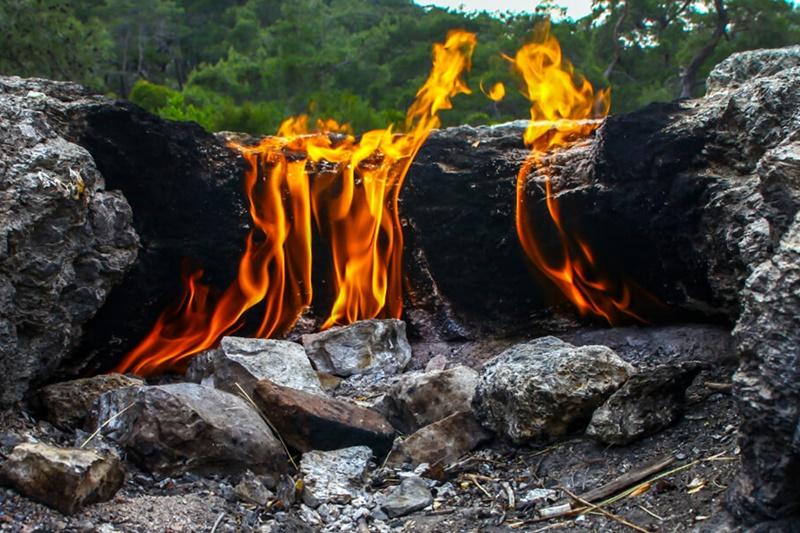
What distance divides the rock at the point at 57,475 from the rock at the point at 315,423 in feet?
3.52

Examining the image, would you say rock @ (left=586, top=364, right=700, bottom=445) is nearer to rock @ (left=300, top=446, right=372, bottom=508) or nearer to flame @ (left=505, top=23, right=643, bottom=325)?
rock @ (left=300, top=446, right=372, bottom=508)

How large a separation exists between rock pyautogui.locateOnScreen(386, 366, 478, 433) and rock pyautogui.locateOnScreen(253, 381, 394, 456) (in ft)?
0.97

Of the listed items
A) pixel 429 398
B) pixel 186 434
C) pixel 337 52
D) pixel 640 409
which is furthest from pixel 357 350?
pixel 337 52

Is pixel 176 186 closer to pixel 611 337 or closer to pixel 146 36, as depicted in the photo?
pixel 611 337

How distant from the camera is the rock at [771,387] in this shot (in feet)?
8.86

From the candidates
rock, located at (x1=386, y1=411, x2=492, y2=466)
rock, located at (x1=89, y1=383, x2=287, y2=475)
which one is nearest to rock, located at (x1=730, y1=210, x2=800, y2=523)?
rock, located at (x1=386, y1=411, x2=492, y2=466)

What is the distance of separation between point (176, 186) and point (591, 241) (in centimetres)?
290

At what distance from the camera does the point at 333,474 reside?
392cm

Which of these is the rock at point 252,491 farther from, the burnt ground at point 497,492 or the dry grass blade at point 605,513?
the dry grass blade at point 605,513

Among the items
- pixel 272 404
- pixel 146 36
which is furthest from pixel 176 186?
pixel 146 36

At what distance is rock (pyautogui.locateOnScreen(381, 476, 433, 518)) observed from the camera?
3.68 m

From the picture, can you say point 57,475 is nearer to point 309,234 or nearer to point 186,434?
point 186,434

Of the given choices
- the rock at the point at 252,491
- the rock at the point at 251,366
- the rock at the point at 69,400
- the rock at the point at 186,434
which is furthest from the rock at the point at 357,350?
the rock at the point at 252,491

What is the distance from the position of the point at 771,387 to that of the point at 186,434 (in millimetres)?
2445
